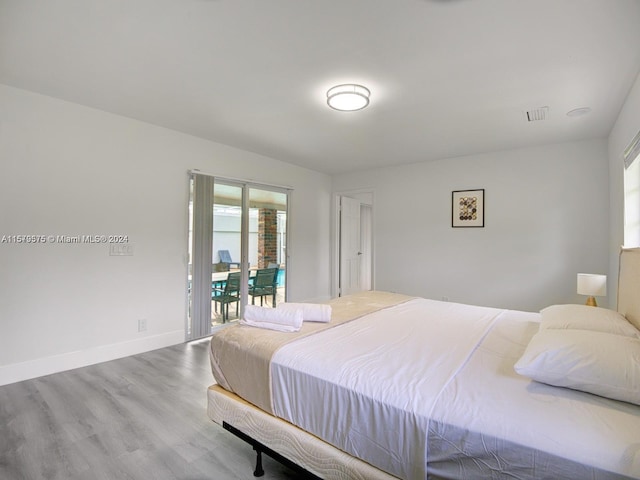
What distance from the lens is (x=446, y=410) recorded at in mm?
1120

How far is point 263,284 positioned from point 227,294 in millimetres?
650

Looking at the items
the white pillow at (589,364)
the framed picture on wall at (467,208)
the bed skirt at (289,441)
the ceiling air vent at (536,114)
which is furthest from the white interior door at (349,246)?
the white pillow at (589,364)

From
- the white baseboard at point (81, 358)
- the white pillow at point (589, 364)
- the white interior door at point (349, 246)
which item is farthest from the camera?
the white interior door at point (349, 246)

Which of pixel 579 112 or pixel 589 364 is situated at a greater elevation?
pixel 579 112

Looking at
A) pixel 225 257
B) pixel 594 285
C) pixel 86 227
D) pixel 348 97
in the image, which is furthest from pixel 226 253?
pixel 594 285

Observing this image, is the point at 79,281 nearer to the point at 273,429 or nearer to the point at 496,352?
the point at 273,429

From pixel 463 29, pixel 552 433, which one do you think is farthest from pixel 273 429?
pixel 463 29

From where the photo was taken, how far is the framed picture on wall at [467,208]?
457 cm

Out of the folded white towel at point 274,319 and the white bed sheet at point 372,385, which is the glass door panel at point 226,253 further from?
the white bed sheet at point 372,385

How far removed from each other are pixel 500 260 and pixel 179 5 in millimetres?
4627

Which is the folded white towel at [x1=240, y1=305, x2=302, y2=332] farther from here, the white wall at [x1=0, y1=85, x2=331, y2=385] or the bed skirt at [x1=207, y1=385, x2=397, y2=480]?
the white wall at [x1=0, y1=85, x2=331, y2=385]

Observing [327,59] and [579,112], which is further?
[579,112]

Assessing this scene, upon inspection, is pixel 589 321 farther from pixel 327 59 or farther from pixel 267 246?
pixel 267 246

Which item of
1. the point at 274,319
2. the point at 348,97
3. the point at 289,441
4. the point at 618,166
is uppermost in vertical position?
the point at 348,97
